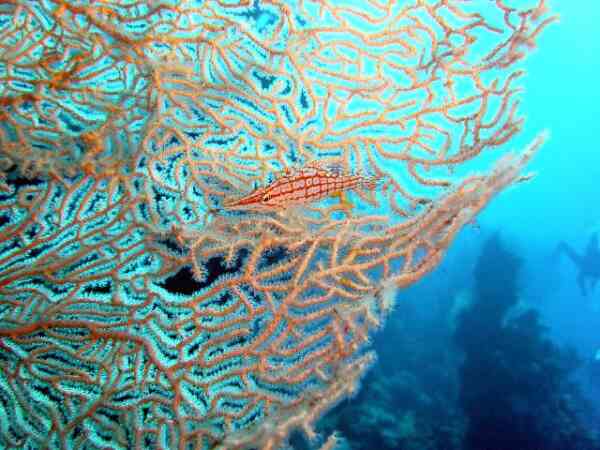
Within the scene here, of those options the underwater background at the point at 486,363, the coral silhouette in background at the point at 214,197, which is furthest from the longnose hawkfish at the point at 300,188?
the underwater background at the point at 486,363

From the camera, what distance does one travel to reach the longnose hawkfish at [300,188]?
2.69 m

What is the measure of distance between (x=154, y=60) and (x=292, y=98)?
1368 millimetres

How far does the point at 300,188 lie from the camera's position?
2783 millimetres

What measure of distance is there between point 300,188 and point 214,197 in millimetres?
925

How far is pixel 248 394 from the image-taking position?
8.54ft

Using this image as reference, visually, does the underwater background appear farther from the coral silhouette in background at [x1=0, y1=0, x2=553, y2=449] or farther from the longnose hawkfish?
the longnose hawkfish

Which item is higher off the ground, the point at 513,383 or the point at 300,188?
the point at 300,188

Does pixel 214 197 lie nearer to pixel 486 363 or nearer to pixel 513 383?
pixel 513 383

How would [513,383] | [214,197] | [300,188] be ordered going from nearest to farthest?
1. [300,188]
2. [214,197]
3. [513,383]

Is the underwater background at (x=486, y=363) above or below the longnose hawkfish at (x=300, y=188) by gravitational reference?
below

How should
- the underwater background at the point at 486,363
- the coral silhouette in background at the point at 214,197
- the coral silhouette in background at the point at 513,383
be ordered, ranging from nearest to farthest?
the coral silhouette in background at the point at 214,197
the coral silhouette in background at the point at 513,383
the underwater background at the point at 486,363

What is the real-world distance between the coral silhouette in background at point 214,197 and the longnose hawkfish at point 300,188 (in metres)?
0.22

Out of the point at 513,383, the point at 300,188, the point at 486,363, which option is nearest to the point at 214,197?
the point at 300,188

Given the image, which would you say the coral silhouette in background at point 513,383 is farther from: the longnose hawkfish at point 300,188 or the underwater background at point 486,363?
the longnose hawkfish at point 300,188
